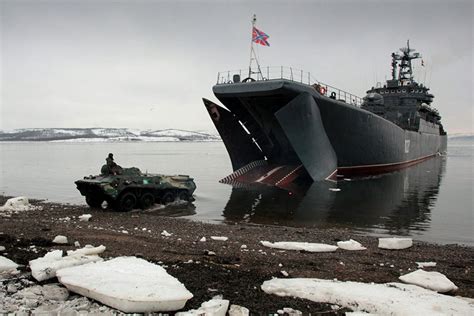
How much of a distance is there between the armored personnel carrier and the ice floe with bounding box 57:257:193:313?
675 centimetres

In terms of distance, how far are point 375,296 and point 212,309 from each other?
180 centimetres

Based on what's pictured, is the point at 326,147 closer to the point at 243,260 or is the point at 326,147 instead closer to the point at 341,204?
the point at 341,204

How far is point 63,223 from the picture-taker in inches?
363

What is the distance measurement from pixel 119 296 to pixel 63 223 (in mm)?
6111

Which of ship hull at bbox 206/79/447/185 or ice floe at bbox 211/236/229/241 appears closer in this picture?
ice floe at bbox 211/236/229/241

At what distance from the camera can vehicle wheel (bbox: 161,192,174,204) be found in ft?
43.7

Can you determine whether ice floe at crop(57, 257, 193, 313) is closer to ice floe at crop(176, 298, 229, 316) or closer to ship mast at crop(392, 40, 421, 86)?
ice floe at crop(176, 298, 229, 316)

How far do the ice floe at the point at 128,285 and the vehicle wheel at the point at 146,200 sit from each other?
7.51 m

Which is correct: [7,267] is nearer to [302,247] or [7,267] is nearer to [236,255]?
[236,255]

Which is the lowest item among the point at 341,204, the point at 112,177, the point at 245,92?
the point at 341,204


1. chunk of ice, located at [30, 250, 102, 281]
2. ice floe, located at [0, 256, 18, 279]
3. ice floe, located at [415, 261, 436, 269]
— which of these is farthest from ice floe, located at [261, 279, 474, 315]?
ice floe, located at [0, 256, 18, 279]

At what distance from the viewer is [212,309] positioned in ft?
12.6

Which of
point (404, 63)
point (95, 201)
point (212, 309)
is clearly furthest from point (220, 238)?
point (404, 63)

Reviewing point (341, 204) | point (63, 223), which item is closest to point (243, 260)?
point (63, 223)
